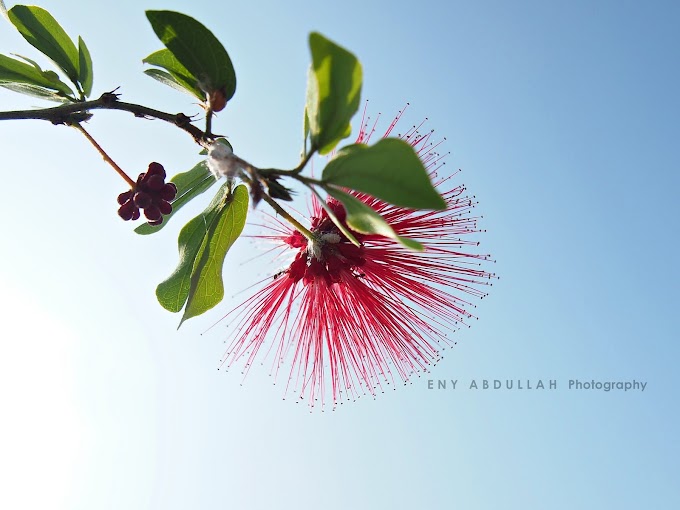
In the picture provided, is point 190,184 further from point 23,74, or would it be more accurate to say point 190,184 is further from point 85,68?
point 23,74

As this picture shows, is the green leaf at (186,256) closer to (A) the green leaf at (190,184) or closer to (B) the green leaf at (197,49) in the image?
(A) the green leaf at (190,184)

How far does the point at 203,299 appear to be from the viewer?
1.95 metres

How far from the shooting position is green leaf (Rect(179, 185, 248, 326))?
1902 millimetres

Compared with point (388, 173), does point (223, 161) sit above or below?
above

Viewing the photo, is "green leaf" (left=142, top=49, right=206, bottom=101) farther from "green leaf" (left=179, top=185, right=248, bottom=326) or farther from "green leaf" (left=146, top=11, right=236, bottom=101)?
"green leaf" (left=179, top=185, right=248, bottom=326)

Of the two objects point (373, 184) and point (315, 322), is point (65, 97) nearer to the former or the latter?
point (315, 322)

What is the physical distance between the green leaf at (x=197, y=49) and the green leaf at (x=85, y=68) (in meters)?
0.52

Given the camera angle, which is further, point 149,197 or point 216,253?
point 216,253

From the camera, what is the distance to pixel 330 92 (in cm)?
127

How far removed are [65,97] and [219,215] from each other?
65 centimetres

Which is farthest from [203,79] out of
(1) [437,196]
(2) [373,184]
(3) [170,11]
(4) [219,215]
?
(1) [437,196]

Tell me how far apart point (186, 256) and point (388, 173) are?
0.93 m

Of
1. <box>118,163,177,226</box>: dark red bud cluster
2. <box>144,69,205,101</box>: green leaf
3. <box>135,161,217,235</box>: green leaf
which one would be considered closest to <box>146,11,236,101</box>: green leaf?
<box>144,69,205,101</box>: green leaf

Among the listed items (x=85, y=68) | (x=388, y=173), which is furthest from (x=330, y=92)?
(x=85, y=68)
